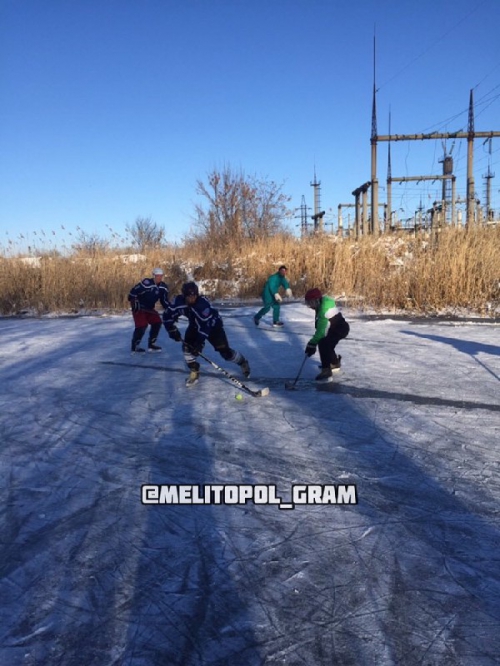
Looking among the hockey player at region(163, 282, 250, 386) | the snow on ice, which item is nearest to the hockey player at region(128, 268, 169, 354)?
the hockey player at region(163, 282, 250, 386)

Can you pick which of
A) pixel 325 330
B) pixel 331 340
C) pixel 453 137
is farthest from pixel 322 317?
pixel 453 137

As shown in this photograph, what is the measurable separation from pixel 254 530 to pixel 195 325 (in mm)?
3207

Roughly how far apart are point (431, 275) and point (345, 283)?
3.04 metres

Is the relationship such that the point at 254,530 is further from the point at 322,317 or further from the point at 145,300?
the point at 145,300

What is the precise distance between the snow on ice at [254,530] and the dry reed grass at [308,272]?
254 inches

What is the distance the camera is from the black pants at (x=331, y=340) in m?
5.72

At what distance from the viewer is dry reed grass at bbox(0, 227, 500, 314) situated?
1119 cm

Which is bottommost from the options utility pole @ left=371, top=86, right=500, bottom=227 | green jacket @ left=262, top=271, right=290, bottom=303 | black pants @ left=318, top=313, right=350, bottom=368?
black pants @ left=318, top=313, right=350, bottom=368

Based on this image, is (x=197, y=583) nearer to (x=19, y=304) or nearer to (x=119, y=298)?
(x=119, y=298)

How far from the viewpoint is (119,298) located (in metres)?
14.9

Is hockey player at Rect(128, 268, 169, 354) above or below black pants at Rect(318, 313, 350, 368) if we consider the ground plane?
above

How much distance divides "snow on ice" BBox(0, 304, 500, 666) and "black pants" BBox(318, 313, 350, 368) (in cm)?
54

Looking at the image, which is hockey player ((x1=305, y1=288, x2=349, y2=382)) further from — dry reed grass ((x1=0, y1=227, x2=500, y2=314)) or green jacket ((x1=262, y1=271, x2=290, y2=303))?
dry reed grass ((x1=0, y1=227, x2=500, y2=314))

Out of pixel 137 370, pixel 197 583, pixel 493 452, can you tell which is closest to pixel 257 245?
pixel 137 370
